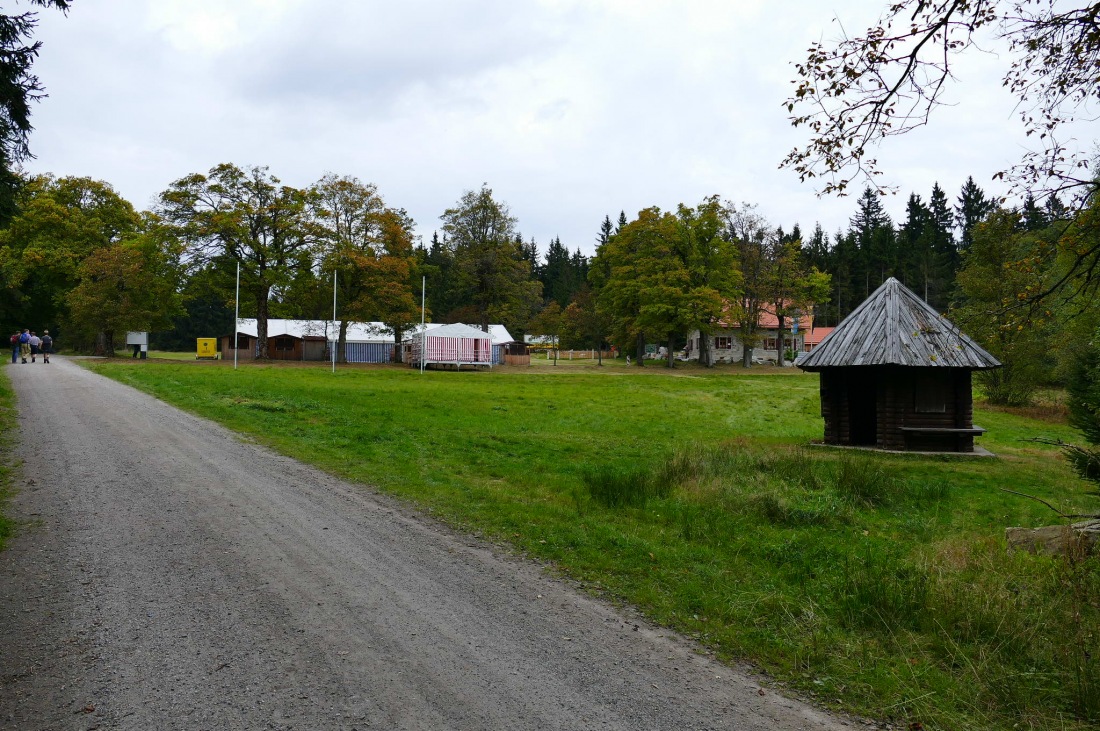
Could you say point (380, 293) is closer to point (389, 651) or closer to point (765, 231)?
point (765, 231)

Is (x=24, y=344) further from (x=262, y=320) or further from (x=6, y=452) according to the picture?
(x=6, y=452)

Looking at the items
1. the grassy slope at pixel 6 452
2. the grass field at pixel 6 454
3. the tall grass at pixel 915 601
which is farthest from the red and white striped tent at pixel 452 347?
the tall grass at pixel 915 601

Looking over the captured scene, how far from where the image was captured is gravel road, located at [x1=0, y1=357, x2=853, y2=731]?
390 cm

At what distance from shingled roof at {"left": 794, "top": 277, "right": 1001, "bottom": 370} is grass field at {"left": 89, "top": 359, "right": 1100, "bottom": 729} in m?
2.44

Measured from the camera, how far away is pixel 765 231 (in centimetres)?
5966

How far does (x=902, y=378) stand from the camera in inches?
669

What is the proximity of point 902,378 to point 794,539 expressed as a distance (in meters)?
11.3

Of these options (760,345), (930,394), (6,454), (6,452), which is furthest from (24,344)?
(760,345)

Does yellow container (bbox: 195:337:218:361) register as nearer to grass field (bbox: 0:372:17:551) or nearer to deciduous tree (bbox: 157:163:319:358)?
deciduous tree (bbox: 157:163:319:358)

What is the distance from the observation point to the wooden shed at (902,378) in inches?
650

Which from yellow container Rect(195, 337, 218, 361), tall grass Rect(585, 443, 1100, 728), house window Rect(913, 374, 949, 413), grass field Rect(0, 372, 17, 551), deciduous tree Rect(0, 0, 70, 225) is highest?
deciduous tree Rect(0, 0, 70, 225)

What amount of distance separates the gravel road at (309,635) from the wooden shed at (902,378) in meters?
13.3

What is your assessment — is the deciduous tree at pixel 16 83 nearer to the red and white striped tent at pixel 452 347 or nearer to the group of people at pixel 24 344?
A: the group of people at pixel 24 344

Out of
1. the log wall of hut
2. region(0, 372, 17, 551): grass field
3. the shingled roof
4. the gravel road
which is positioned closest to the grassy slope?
region(0, 372, 17, 551): grass field
